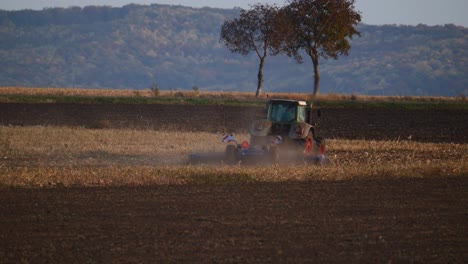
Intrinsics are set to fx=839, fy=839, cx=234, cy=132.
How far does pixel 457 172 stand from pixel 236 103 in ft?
132

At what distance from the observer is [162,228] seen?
13.7 meters

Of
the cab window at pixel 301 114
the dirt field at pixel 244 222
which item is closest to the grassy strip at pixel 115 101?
the cab window at pixel 301 114

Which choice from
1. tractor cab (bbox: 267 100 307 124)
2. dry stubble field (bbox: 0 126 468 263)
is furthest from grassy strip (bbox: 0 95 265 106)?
tractor cab (bbox: 267 100 307 124)

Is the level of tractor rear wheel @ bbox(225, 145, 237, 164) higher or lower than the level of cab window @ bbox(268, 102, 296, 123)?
lower

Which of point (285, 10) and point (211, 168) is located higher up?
point (285, 10)

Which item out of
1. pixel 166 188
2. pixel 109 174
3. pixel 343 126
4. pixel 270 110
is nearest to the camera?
pixel 166 188

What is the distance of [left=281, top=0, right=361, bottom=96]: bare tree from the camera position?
243 feet

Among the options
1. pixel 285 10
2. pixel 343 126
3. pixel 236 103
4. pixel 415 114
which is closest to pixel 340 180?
pixel 343 126

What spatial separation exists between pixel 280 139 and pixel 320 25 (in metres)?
51.9

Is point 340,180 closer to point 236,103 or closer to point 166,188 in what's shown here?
point 166,188

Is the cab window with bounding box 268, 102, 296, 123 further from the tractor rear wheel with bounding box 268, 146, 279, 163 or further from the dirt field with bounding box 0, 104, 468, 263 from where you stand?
the dirt field with bounding box 0, 104, 468, 263

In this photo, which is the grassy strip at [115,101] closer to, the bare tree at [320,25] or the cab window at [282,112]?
the bare tree at [320,25]

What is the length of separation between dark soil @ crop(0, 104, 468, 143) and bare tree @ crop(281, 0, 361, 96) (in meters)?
17.1

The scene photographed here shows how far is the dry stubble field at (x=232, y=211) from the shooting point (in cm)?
1206
